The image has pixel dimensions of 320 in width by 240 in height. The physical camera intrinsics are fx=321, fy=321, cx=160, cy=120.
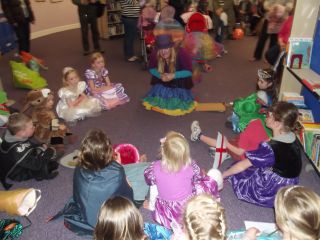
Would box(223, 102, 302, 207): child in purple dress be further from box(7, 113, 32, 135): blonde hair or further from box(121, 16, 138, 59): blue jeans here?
box(121, 16, 138, 59): blue jeans

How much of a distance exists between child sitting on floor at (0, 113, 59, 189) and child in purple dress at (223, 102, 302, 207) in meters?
1.86

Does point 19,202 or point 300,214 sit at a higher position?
point 300,214

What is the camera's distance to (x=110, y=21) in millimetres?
8625

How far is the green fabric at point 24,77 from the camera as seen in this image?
17.4 ft

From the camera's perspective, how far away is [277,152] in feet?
8.66

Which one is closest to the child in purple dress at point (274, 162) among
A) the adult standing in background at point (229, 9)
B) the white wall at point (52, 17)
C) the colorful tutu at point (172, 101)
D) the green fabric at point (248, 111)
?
the green fabric at point (248, 111)

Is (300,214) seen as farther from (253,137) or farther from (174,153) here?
(253,137)

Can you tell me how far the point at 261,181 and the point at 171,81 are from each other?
2140mm

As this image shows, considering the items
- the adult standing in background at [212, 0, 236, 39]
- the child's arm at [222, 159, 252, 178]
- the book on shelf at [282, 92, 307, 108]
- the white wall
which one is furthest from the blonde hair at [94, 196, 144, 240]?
the white wall

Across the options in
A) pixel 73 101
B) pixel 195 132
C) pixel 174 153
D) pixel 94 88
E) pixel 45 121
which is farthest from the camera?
pixel 94 88

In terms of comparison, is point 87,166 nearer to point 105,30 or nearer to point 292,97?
point 292,97

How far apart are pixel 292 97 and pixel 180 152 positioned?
230cm

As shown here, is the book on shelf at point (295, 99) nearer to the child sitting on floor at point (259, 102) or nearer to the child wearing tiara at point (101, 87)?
the child sitting on floor at point (259, 102)

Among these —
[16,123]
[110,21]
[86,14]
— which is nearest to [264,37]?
[86,14]
